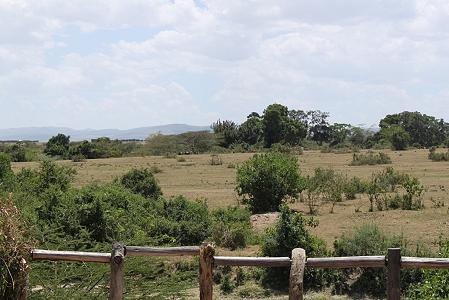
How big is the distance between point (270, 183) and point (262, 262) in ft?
48.8

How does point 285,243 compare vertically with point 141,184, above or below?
below

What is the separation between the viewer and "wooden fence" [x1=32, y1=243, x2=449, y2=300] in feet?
17.6

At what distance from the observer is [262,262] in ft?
18.9

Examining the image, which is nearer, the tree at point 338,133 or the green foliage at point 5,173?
the green foliage at point 5,173

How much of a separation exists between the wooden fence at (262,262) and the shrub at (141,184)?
51.1 ft

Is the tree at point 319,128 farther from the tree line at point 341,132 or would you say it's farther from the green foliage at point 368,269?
the green foliage at point 368,269

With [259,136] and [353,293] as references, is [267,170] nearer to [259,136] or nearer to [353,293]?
[353,293]

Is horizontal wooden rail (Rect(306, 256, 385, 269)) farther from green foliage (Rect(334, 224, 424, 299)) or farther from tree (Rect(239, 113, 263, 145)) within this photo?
tree (Rect(239, 113, 263, 145))

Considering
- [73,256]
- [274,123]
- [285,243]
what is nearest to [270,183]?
[285,243]

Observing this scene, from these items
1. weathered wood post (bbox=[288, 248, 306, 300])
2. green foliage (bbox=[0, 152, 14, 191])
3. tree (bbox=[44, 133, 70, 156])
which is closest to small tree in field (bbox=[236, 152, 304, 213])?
green foliage (bbox=[0, 152, 14, 191])

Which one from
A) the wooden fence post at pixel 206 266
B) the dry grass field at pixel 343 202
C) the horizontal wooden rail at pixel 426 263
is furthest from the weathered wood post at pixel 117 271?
the dry grass field at pixel 343 202

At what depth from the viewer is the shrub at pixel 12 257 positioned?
19.0ft

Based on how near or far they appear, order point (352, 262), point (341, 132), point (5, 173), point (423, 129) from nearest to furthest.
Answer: point (352, 262) → point (5, 173) → point (423, 129) → point (341, 132)

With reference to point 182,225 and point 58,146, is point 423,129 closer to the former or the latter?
point 58,146
